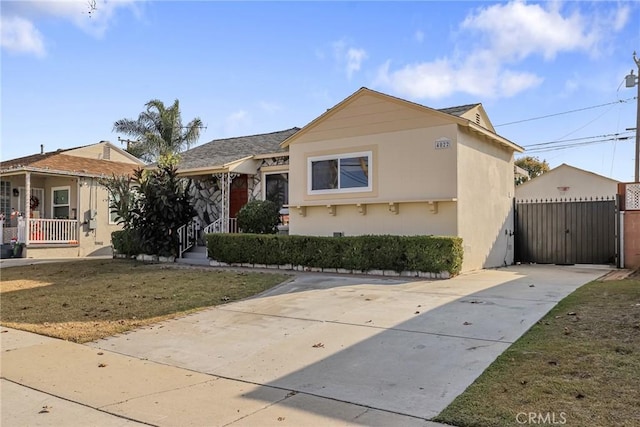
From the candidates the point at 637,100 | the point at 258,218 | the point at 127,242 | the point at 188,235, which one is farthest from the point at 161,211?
the point at 637,100

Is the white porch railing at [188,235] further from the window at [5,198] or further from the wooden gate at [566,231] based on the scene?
the wooden gate at [566,231]

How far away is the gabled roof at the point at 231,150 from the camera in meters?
17.4

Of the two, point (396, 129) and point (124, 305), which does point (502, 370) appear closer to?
point (124, 305)

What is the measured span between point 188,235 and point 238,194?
245 centimetres

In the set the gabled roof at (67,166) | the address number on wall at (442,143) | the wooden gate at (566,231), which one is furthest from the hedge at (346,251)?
the gabled roof at (67,166)

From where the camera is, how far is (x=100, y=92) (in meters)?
13.1

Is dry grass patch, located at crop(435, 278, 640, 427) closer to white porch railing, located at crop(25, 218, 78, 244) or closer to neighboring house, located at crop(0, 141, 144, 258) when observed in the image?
white porch railing, located at crop(25, 218, 78, 244)

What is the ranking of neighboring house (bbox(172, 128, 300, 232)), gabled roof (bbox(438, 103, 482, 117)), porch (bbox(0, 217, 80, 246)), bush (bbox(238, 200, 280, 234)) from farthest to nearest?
porch (bbox(0, 217, 80, 246)) < neighboring house (bbox(172, 128, 300, 232)) < bush (bbox(238, 200, 280, 234)) < gabled roof (bbox(438, 103, 482, 117))

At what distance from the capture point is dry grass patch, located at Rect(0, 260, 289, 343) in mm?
7746

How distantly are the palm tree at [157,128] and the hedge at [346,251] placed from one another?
64.3 ft

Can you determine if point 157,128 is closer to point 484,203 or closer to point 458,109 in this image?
point 458,109

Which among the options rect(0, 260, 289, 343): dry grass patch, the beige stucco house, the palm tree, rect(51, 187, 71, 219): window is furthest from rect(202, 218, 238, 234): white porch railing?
the palm tree

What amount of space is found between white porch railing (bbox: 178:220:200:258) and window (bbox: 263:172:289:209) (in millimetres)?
2751

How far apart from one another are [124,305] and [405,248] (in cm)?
624
